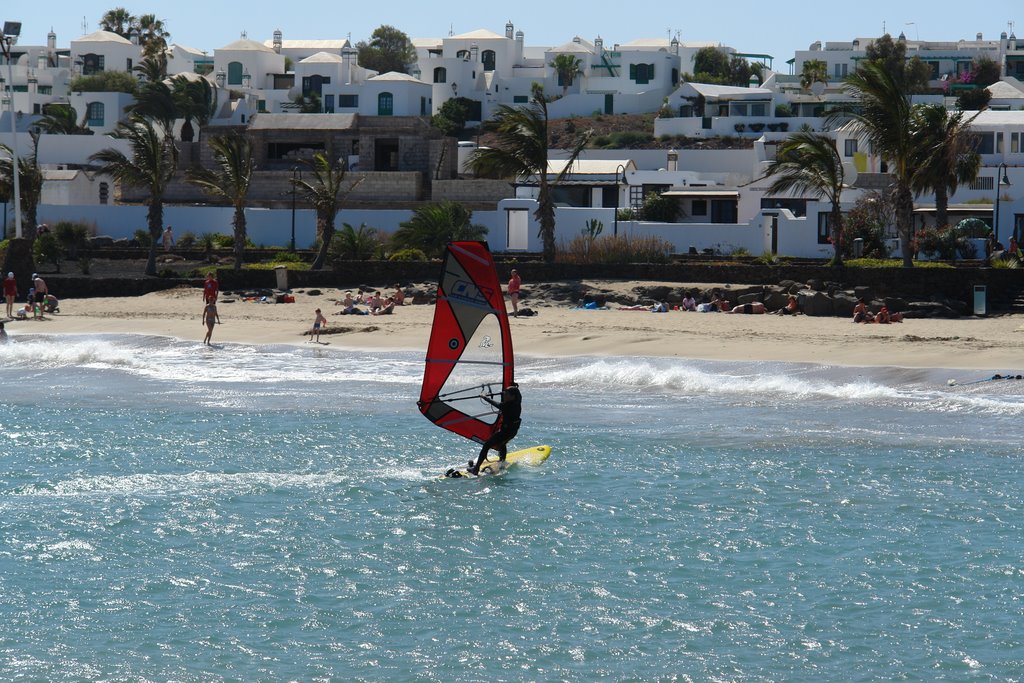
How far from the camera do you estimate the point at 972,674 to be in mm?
10930

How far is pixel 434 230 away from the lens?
38469 mm

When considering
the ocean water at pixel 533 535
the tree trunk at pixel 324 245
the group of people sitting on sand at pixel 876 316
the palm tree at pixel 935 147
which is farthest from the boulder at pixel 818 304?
the tree trunk at pixel 324 245

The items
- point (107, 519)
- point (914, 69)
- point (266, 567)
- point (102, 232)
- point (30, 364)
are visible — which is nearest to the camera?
point (266, 567)

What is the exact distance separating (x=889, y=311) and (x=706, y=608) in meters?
19.4

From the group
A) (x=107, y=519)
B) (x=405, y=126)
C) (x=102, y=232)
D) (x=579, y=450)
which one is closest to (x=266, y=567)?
(x=107, y=519)

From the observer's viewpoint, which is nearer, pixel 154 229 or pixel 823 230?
pixel 823 230

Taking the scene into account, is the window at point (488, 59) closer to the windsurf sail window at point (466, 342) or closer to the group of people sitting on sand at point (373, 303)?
the group of people sitting on sand at point (373, 303)

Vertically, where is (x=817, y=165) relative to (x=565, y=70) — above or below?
below

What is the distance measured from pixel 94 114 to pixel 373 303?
175 ft

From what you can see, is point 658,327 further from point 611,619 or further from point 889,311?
point 611,619

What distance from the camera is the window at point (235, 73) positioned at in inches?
3615

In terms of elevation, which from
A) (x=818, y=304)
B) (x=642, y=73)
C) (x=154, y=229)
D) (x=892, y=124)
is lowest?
(x=818, y=304)

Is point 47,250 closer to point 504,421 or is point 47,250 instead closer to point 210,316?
point 210,316

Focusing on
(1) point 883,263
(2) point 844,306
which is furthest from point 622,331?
(1) point 883,263
